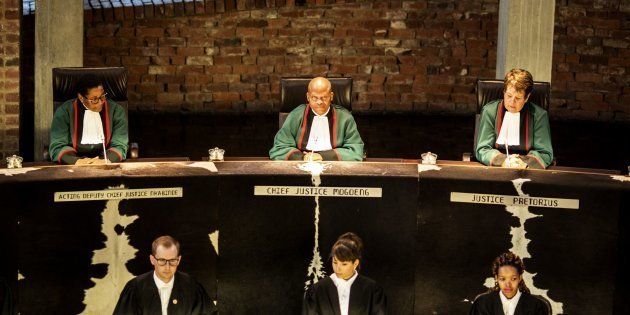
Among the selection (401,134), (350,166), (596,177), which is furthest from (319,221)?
(401,134)

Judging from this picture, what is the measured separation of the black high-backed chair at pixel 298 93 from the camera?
6.30m

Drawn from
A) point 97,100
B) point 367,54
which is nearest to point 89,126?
point 97,100

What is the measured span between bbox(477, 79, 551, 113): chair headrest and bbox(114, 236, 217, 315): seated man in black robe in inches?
99.6

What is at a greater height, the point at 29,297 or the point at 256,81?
the point at 256,81

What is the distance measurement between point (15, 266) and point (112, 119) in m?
1.57

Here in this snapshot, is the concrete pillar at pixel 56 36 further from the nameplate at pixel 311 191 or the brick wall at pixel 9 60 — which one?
the nameplate at pixel 311 191

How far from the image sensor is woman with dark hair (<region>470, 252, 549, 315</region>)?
14.8ft

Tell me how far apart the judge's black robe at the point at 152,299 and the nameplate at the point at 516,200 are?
4.69 ft

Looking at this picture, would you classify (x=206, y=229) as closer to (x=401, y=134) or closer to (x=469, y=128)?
(x=401, y=134)

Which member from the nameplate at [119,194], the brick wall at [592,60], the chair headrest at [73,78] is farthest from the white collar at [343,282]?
the brick wall at [592,60]

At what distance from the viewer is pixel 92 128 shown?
6.00m

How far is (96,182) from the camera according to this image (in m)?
4.86

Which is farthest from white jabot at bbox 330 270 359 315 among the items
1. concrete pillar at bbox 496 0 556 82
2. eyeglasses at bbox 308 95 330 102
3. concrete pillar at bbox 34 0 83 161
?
concrete pillar at bbox 34 0 83 161

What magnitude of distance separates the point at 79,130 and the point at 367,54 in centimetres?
509
